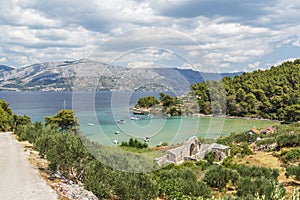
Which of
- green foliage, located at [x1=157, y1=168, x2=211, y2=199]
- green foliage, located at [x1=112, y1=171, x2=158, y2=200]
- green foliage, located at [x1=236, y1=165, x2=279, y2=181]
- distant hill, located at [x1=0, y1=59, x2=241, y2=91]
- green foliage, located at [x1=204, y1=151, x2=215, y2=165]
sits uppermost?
distant hill, located at [x1=0, y1=59, x2=241, y2=91]

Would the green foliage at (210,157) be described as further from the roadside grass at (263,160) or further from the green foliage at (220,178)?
the green foliage at (220,178)

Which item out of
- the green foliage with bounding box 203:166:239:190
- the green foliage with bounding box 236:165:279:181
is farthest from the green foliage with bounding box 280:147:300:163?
the green foliage with bounding box 203:166:239:190

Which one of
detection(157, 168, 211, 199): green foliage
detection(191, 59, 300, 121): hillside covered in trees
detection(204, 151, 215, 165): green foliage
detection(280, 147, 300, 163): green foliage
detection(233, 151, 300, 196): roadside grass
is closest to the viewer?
detection(157, 168, 211, 199): green foliage

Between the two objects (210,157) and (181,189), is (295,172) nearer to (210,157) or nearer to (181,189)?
(210,157)

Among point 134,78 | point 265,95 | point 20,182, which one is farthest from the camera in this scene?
point 265,95

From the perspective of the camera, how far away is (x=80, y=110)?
5.98 meters

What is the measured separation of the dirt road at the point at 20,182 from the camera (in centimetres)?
820

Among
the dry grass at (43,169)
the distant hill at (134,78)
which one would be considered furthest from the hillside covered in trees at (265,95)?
the distant hill at (134,78)

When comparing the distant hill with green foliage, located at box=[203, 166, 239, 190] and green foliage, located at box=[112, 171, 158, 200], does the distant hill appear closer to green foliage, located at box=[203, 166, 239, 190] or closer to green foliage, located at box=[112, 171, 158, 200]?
green foliage, located at box=[112, 171, 158, 200]

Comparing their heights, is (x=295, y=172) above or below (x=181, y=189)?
below

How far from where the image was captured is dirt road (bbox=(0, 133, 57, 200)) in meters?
8.20

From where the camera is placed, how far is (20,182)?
9.51m

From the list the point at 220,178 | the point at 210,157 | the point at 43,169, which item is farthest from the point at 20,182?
the point at 210,157

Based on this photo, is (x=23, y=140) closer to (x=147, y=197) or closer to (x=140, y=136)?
(x=147, y=197)
